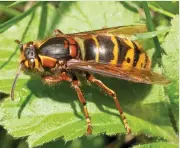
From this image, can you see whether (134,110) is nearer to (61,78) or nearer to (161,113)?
(161,113)

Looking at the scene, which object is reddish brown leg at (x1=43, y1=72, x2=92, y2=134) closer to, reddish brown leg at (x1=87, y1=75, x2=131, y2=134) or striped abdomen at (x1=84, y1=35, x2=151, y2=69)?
reddish brown leg at (x1=87, y1=75, x2=131, y2=134)

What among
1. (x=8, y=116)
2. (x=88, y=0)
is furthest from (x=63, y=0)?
(x=8, y=116)

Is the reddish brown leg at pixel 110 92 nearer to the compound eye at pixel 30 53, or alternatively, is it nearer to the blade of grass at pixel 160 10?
the compound eye at pixel 30 53

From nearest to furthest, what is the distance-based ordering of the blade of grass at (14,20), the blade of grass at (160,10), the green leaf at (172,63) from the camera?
the green leaf at (172,63)
the blade of grass at (14,20)
the blade of grass at (160,10)

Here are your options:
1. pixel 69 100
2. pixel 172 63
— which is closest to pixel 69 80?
pixel 69 100

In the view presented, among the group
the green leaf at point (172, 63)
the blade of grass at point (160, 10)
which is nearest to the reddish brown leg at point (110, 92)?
the green leaf at point (172, 63)
